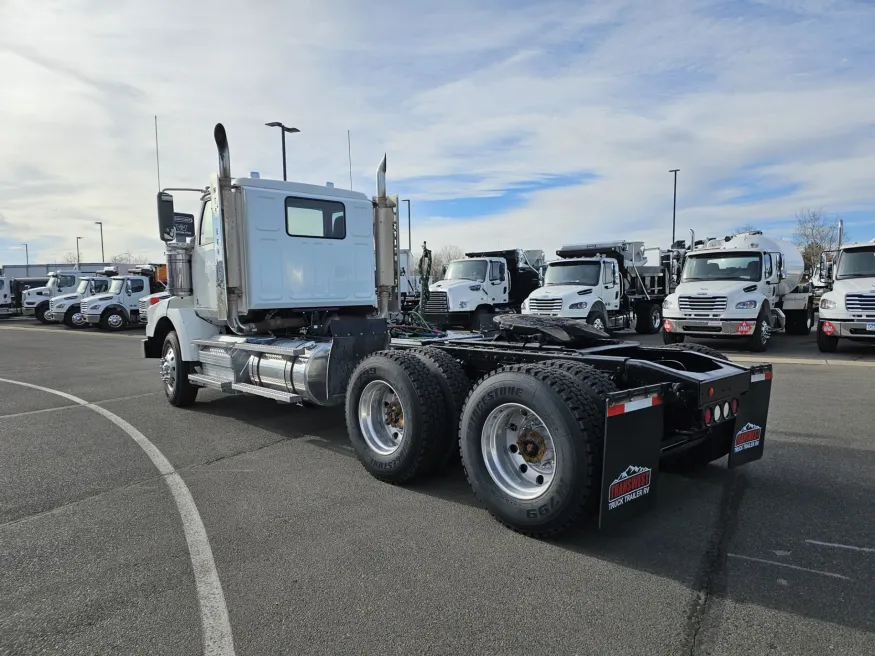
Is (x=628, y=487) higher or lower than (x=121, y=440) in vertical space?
higher

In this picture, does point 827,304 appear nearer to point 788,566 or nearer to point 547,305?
point 547,305

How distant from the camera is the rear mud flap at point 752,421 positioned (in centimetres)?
463

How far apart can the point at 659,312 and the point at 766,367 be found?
16597 millimetres

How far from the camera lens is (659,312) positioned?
20688mm

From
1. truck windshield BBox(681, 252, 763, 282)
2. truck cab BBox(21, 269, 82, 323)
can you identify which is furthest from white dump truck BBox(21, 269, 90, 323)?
truck windshield BBox(681, 252, 763, 282)

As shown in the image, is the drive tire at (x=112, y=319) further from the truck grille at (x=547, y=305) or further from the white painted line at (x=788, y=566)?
the white painted line at (x=788, y=566)

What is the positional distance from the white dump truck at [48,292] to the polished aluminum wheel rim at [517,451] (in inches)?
1276

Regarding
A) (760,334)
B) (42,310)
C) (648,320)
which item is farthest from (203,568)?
(42,310)

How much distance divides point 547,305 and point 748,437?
39.8 feet

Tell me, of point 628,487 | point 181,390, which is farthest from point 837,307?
point 181,390

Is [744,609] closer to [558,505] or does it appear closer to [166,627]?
[558,505]

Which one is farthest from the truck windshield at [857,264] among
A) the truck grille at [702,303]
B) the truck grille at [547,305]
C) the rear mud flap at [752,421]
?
the rear mud flap at [752,421]

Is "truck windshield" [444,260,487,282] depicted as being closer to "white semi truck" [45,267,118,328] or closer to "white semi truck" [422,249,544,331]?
"white semi truck" [422,249,544,331]

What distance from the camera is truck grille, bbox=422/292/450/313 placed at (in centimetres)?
1850
